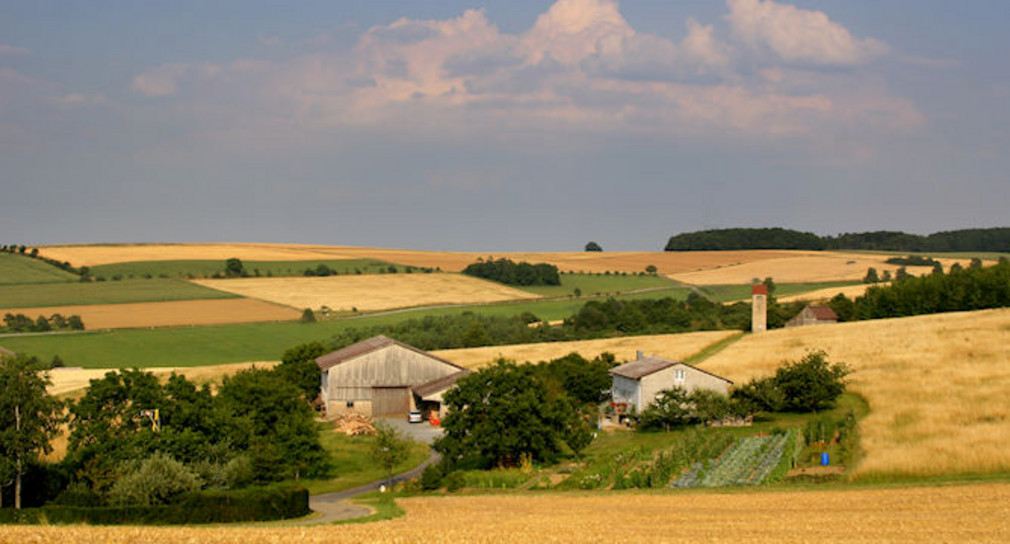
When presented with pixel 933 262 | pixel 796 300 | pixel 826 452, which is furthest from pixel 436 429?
pixel 933 262

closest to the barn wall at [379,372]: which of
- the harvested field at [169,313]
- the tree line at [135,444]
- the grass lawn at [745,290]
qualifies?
the tree line at [135,444]

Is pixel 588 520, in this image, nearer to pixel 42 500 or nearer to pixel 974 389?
pixel 42 500

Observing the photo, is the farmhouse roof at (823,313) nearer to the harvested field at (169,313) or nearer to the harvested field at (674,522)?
the harvested field at (169,313)

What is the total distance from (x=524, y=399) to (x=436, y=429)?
1692 cm

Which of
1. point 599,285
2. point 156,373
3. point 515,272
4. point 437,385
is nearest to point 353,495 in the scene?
point 437,385

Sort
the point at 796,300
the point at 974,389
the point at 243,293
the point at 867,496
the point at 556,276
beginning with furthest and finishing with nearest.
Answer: the point at 556,276 → the point at 243,293 → the point at 796,300 → the point at 974,389 → the point at 867,496

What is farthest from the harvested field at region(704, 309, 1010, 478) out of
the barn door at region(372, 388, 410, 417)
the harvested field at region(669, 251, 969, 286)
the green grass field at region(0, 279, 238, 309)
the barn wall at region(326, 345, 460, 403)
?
the green grass field at region(0, 279, 238, 309)

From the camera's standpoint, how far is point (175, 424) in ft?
152

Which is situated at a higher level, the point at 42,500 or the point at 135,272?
the point at 135,272

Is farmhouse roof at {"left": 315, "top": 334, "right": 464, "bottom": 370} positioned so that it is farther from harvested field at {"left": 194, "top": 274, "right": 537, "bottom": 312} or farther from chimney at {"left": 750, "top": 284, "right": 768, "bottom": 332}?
harvested field at {"left": 194, "top": 274, "right": 537, "bottom": 312}

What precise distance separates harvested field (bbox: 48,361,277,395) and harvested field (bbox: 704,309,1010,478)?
3929cm

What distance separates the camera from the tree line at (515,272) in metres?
154

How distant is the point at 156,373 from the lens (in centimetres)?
8056

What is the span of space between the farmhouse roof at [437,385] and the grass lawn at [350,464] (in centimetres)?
907
